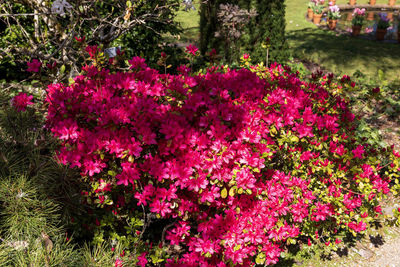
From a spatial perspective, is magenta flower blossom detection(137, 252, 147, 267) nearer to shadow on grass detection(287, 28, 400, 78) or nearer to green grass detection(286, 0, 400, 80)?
green grass detection(286, 0, 400, 80)

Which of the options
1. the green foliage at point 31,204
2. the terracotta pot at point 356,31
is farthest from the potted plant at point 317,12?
the green foliage at point 31,204

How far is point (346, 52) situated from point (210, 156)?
736 centimetres

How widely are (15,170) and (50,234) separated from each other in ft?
1.74

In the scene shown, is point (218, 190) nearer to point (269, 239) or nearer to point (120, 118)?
point (269, 239)

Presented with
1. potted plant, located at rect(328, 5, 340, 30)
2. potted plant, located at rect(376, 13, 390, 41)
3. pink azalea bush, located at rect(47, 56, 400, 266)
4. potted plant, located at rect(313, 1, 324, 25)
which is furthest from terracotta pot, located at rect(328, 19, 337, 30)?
pink azalea bush, located at rect(47, 56, 400, 266)

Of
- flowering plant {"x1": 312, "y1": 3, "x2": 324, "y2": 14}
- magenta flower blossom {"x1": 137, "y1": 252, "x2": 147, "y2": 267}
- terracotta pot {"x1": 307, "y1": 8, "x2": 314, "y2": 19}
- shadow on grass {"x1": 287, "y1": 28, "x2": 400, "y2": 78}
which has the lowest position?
magenta flower blossom {"x1": 137, "y1": 252, "x2": 147, "y2": 267}

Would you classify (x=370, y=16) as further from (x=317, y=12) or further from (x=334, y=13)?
(x=334, y=13)

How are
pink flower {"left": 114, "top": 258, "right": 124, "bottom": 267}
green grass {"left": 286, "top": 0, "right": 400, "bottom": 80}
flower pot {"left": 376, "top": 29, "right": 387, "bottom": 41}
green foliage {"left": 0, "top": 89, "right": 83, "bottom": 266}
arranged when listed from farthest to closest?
flower pot {"left": 376, "top": 29, "right": 387, "bottom": 41} → green grass {"left": 286, "top": 0, "right": 400, "bottom": 80} → pink flower {"left": 114, "top": 258, "right": 124, "bottom": 267} → green foliage {"left": 0, "top": 89, "right": 83, "bottom": 266}

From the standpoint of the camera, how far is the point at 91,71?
7.58 ft

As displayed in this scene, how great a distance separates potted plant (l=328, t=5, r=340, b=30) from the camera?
1003cm

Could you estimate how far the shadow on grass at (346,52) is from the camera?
6.98 meters

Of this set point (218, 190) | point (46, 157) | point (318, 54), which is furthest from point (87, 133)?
point (318, 54)

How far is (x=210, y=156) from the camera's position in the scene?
208 centimetres

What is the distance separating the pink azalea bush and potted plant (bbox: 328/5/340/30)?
28.7ft
